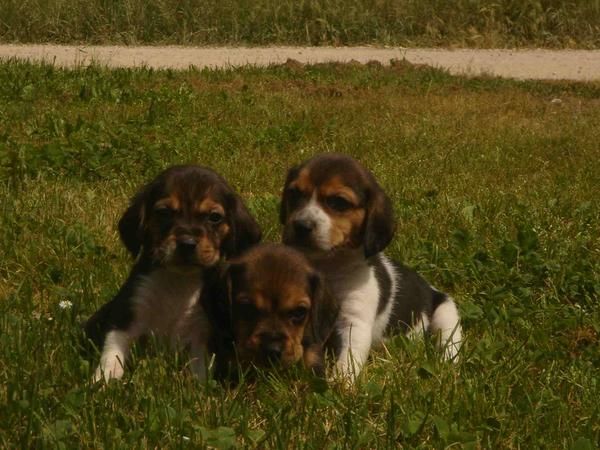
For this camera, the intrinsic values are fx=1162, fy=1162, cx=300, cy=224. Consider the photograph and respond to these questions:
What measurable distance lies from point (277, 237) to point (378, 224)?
4.26 feet

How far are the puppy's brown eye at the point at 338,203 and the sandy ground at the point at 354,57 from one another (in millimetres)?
11164

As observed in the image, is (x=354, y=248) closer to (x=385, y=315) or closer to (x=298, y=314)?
(x=385, y=315)

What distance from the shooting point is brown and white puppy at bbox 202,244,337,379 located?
5020 mm

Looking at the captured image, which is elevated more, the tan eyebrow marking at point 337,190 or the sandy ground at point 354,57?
the tan eyebrow marking at point 337,190

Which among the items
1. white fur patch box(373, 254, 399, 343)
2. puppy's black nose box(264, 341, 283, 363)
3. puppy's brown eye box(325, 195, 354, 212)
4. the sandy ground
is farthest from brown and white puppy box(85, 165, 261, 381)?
the sandy ground

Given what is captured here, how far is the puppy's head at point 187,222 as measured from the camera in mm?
5402

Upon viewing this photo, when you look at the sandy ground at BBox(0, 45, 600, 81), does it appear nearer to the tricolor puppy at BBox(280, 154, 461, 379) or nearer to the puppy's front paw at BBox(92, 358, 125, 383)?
the tricolor puppy at BBox(280, 154, 461, 379)

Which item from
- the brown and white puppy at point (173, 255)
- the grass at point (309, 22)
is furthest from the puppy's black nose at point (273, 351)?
the grass at point (309, 22)

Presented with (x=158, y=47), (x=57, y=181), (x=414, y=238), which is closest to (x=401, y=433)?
(x=414, y=238)

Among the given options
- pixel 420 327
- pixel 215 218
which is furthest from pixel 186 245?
pixel 420 327

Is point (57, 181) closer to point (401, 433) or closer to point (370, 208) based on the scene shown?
point (370, 208)

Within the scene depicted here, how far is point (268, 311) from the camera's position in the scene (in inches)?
199

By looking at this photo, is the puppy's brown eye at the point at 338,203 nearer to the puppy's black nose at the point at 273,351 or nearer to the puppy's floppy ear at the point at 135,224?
the puppy's floppy ear at the point at 135,224

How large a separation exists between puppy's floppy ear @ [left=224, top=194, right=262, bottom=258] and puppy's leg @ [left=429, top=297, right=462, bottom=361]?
3.48 ft
